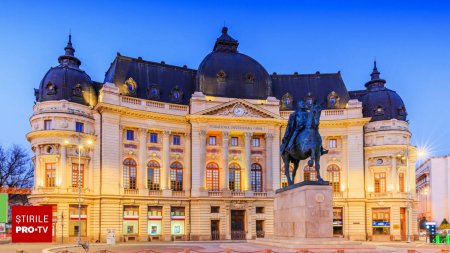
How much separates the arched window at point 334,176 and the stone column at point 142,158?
25.6 m

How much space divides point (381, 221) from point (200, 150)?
87.3 feet

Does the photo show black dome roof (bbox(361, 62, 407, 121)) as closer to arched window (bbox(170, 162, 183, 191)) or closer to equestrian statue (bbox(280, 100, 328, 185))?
arched window (bbox(170, 162, 183, 191))

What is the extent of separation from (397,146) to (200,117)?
2718 cm

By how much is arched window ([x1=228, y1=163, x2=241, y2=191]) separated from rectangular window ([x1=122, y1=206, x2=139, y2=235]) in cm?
1296

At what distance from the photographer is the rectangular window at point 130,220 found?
69.0 metres

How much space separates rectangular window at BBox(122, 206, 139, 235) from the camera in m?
69.0

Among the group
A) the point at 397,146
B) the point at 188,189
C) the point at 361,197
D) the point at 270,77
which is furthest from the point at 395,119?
the point at 188,189

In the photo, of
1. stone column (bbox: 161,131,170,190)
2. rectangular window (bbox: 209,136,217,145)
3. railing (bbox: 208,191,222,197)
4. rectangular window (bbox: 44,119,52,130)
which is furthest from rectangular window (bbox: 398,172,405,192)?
rectangular window (bbox: 44,119,52,130)

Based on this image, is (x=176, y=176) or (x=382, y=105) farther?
(x=382, y=105)

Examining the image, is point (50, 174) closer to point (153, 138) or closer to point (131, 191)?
point (131, 191)

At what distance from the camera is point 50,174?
2594 inches

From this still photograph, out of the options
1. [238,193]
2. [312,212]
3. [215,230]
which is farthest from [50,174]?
[312,212]

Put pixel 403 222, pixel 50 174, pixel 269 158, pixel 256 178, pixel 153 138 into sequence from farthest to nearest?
pixel 403 222 → pixel 256 178 → pixel 269 158 → pixel 153 138 → pixel 50 174

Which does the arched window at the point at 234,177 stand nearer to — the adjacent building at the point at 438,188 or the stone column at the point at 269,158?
the stone column at the point at 269,158
